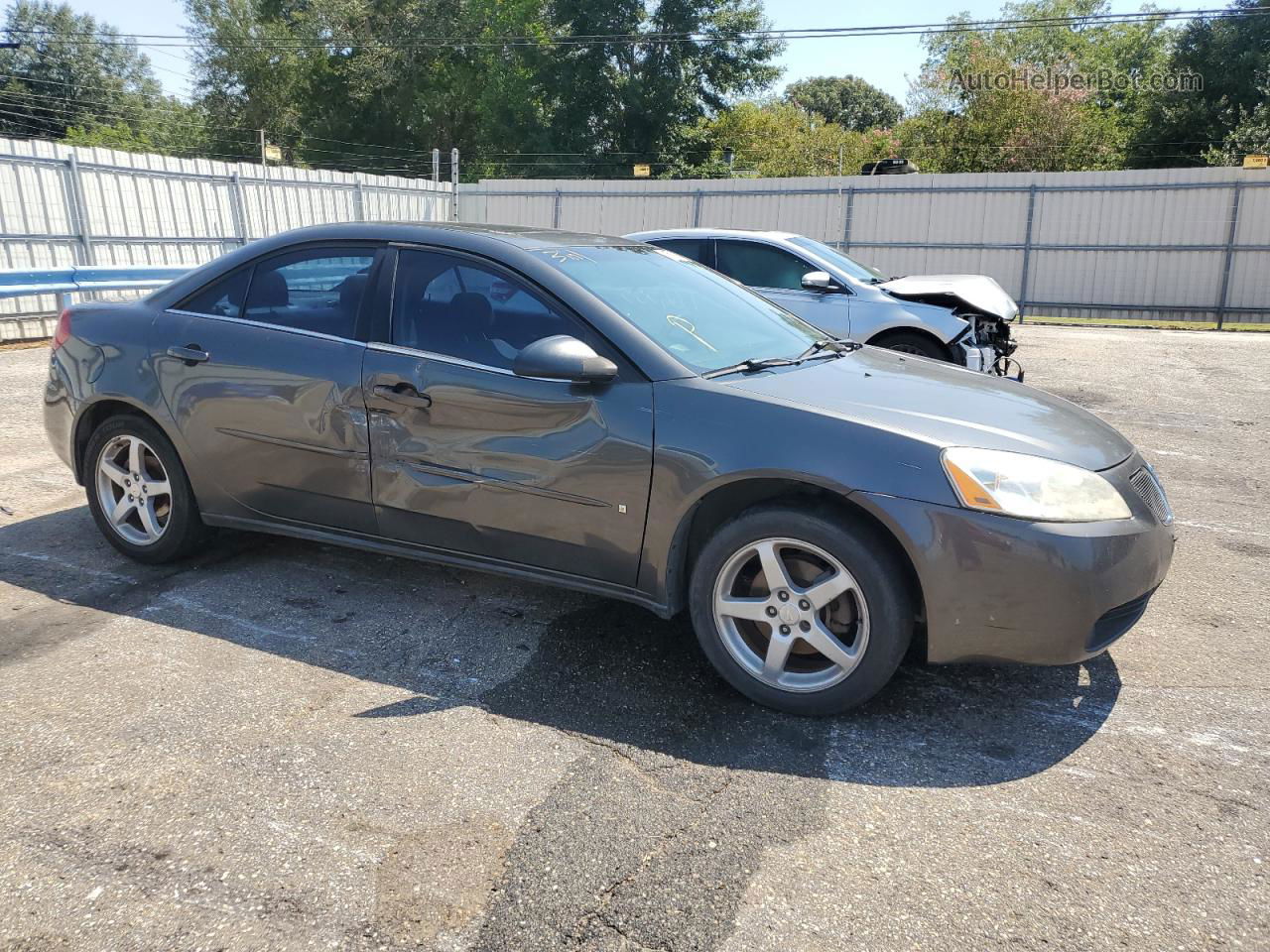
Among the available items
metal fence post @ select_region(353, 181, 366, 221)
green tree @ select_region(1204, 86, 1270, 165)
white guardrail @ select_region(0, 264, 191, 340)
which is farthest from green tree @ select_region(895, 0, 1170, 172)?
white guardrail @ select_region(0, 264, 191, 340)

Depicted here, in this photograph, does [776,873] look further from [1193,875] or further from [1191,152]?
[1191,152]

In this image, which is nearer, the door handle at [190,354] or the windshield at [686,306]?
the windshield at [686,306]

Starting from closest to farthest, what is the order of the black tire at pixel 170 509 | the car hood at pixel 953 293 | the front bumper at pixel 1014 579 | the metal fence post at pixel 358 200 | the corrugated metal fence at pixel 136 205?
the front bumper at pixel 1014 579, the black tire at pixel 170 509, the car hood at pixel 953 293, the corrugated metal fence at pixel 136 205, the metal fence post at pixel 358 200

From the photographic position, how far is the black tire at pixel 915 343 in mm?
Answer: 8273

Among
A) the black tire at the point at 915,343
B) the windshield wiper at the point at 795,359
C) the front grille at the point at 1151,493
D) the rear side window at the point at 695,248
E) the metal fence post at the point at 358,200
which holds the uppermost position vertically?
the metal fence post at the point at 358,200

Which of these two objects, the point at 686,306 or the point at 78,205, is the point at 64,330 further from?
the point at 78,205

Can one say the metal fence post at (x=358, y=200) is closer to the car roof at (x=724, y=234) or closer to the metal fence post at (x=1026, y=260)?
the car roof at (x=724, y=234)

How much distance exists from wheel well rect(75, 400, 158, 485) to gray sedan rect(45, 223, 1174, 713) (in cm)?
1

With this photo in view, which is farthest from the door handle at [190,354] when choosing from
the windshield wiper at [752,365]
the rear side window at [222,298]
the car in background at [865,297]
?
the car in background at [865,297]

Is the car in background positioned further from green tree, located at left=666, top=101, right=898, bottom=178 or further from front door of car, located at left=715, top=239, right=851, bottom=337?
green tree, located at left=666, top=101, right=898, bottom=178

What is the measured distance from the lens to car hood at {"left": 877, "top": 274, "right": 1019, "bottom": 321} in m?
8.36

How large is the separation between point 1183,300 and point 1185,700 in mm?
18269

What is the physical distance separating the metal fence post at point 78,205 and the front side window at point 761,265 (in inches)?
361

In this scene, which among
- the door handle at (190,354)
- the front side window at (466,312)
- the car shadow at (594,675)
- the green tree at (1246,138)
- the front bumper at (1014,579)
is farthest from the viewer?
the green tree at (1246,138)
